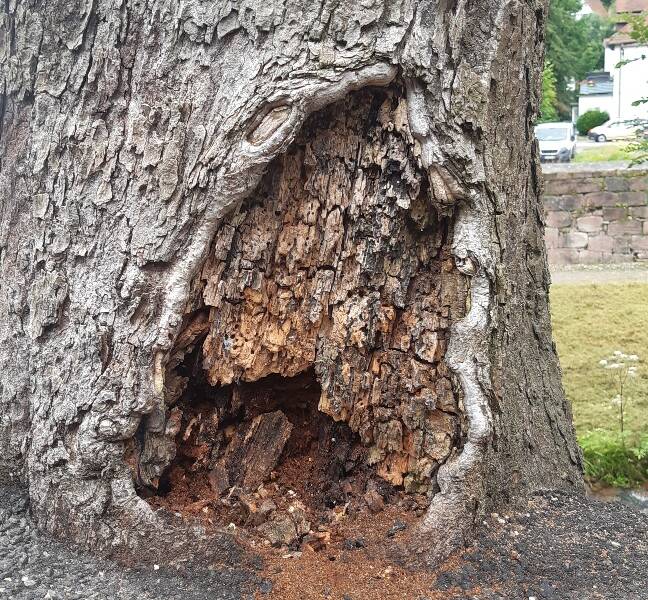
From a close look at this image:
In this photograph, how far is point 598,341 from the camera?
224 inches

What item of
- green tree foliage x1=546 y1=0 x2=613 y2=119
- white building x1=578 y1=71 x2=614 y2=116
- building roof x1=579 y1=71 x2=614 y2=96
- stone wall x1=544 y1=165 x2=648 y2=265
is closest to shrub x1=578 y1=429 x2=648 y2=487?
stone wall x1=544 y1=165 x2=648 y2=265

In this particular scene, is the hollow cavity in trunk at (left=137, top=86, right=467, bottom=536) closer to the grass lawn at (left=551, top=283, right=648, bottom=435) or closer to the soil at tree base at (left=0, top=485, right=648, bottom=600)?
the soil at tree base at (left=0, top=485, right=648, bottom=600)

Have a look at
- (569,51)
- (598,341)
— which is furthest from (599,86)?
(598,341)

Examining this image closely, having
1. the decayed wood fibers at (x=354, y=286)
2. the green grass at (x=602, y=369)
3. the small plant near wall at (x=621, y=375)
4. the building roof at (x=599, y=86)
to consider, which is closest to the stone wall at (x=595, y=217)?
the green grass at (x=602, y=369)

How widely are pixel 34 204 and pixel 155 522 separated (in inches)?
37.2

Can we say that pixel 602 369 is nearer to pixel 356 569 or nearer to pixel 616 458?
pixel 616 458

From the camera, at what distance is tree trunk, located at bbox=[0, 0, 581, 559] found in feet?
5.41

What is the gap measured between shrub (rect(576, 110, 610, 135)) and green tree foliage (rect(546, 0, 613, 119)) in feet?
4.26

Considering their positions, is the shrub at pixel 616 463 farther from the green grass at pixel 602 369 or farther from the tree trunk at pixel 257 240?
the tree trunk at pixel 257 240

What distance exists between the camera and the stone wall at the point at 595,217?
9.59 metres

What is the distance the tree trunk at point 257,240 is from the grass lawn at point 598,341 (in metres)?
2.86

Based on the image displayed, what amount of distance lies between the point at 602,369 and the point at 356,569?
4.02 meters

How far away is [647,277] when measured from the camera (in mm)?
8438

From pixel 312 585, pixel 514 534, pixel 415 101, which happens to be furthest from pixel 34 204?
pixel 514 534
